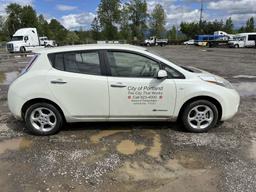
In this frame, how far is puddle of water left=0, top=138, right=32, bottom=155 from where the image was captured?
4867 mm

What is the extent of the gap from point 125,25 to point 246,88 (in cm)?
6750

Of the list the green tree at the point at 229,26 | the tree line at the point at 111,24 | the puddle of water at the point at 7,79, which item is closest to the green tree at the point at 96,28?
the tree line at the point at 111,24

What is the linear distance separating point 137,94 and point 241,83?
7111 millimetres

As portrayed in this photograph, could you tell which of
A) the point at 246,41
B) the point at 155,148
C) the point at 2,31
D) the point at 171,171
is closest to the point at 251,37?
the point at 246,41

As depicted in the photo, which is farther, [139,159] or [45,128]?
[45,128]

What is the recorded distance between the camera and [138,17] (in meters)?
77.4

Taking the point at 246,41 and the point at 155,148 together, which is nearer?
the point at 155,148

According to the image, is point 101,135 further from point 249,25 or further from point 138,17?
point 249,25

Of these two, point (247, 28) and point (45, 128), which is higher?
point (247, 28)

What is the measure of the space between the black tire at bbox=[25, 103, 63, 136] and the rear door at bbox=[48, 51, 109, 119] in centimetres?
23

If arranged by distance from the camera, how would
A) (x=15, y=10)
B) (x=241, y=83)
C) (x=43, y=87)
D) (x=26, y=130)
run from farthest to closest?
(x=15, y=10), (x=241, y=83), (x=26, y=130), (x=43, y=87)

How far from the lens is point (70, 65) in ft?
16.9

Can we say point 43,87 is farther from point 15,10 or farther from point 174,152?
point 15,10

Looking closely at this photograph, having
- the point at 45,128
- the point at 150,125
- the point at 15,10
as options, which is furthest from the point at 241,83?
the point at 15,10
